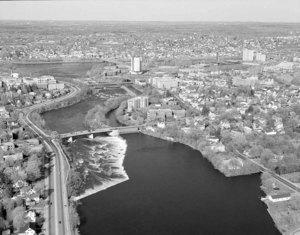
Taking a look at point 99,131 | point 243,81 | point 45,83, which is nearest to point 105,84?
point 45,83

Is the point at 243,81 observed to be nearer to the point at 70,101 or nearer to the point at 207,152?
the point at 70,101

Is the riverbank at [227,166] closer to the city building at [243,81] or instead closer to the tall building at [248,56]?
the city building at [243,81]

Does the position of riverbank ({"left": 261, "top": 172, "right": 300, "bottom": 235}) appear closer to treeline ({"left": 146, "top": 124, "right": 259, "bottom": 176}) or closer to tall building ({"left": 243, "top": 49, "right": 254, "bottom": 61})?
treeline ({"left": 146, "top": 124, "right": 259, "bottom": 176})

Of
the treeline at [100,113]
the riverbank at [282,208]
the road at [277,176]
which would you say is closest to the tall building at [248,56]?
the treeline at [100,113]

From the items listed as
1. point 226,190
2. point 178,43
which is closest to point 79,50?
point 178,43

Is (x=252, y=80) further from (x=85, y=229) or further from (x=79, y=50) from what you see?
(x=79, y=50)

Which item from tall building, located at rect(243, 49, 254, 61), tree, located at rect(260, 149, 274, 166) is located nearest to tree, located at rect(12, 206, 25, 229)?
tree, located at rect(260, 149, 274, 166)
